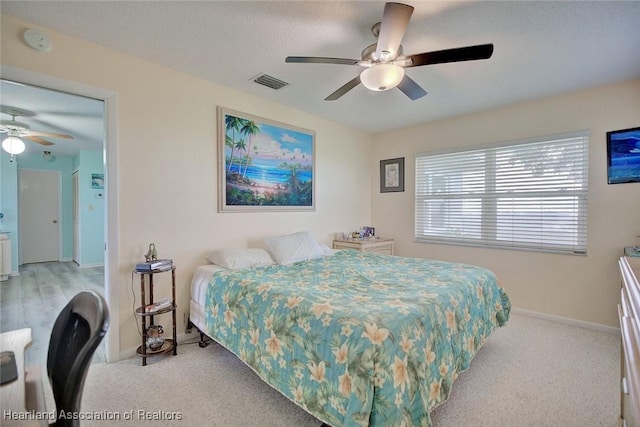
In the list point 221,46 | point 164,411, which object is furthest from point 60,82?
point 164,411

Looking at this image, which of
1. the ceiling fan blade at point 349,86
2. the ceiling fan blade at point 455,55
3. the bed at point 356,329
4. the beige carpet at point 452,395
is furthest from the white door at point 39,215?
the ceiling fan blade at point 455,55

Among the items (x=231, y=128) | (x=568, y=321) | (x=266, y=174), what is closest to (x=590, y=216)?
(x=568, y=321)

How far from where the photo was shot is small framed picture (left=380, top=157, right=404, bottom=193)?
14.6 ft

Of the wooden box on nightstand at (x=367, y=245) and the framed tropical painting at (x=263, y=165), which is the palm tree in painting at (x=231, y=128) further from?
the wooden box on nightstand at (x=367, y=245)

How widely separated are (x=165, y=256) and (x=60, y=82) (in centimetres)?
154

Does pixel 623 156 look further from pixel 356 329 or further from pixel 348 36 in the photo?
pixel 356 329

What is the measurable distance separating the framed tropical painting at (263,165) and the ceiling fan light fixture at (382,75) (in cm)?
159

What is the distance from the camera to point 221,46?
7.45 feet

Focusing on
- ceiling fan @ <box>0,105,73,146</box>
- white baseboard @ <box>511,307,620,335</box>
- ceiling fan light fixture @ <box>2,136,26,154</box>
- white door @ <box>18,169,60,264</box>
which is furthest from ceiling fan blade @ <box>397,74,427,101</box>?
white door @ <box>18,169,60,264</box>

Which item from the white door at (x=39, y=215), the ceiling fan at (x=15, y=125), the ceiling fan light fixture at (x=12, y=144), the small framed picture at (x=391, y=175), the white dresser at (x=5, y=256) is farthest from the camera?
the white door at (x=39, y=215)

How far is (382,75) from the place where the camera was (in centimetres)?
197

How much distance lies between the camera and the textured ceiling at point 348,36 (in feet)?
5.98

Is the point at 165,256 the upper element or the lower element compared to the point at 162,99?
lower

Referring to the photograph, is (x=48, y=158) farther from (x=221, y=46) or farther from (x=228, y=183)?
(x=221, y=46)
